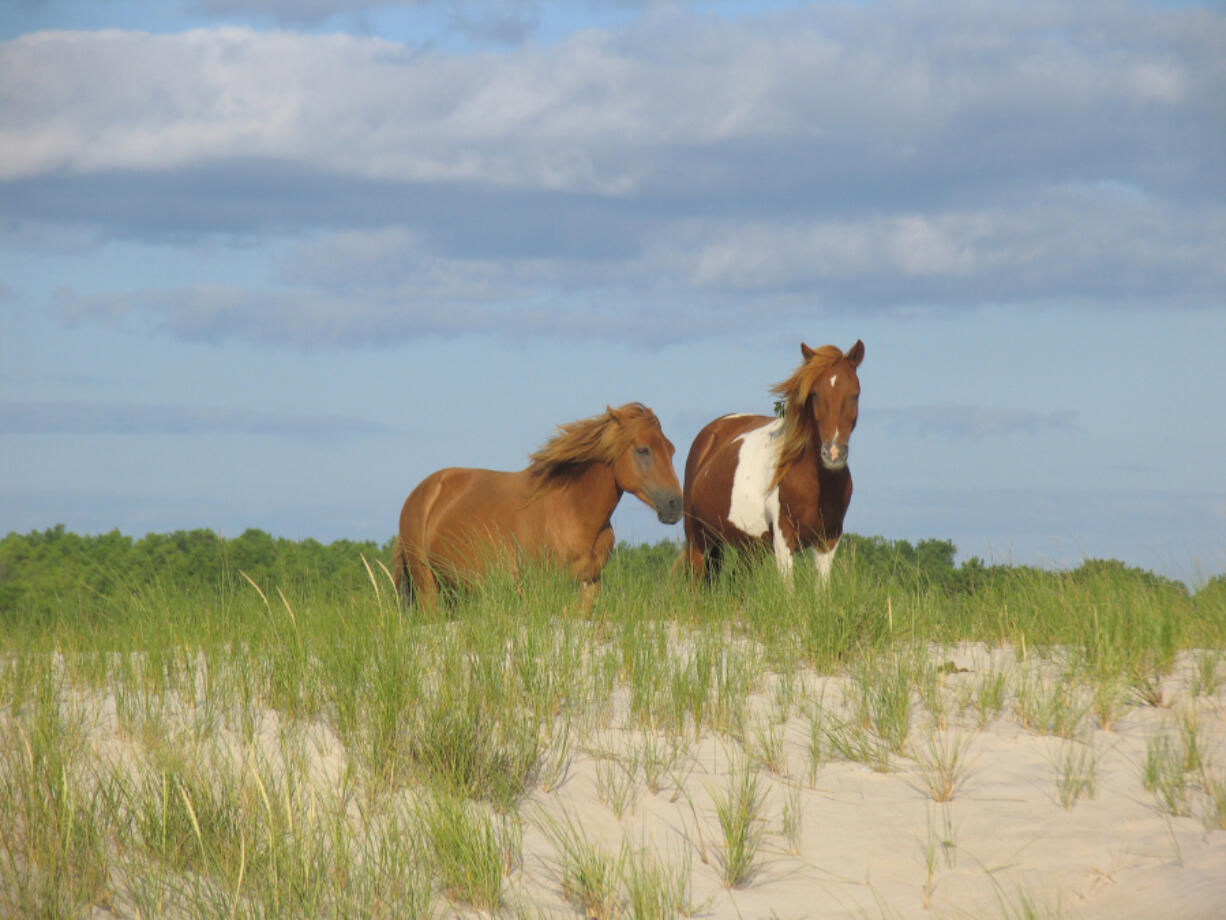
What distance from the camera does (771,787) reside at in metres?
4.95

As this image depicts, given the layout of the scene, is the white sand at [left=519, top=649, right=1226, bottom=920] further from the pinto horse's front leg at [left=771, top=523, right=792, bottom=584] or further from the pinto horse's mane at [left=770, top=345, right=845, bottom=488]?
the pinto horse's mane at [left=770, top=345, right=845, bottom=488]

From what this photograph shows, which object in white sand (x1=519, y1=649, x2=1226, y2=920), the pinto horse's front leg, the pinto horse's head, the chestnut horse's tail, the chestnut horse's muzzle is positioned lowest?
white sand (x1=519, y1=649, x2=1226, y2=920)

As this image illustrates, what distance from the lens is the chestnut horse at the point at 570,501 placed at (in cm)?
766

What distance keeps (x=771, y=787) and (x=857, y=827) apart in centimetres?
43

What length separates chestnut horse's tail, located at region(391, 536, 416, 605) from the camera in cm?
923

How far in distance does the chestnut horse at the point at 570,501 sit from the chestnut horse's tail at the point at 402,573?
32.0 inches

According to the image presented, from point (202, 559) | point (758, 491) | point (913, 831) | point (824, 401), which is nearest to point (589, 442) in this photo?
point (824, 401)

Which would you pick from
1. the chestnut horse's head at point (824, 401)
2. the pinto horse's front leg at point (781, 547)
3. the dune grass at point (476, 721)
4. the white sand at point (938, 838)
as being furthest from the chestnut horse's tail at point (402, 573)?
the white sand at point (938, 838)

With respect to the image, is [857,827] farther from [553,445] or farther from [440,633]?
[553,445]

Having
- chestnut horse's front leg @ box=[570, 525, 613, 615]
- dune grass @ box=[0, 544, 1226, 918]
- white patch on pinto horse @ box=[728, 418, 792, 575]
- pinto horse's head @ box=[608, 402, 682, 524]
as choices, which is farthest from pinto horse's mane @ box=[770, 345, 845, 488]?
chestnut horse's front leg @ box=[570, 525, 613, 615]

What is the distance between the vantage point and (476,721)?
5.12 m

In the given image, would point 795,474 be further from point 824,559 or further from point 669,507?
point 669,507

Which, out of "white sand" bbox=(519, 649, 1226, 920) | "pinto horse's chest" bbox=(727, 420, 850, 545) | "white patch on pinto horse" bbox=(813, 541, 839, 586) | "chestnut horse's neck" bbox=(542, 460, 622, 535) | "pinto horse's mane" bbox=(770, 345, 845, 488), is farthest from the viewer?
Answer: "pinto horse's chest" bbox=(727, 420, 850, 545)

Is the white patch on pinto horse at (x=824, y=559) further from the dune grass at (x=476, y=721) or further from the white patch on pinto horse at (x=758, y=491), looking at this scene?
the dune grass at (x=476, y=721)
